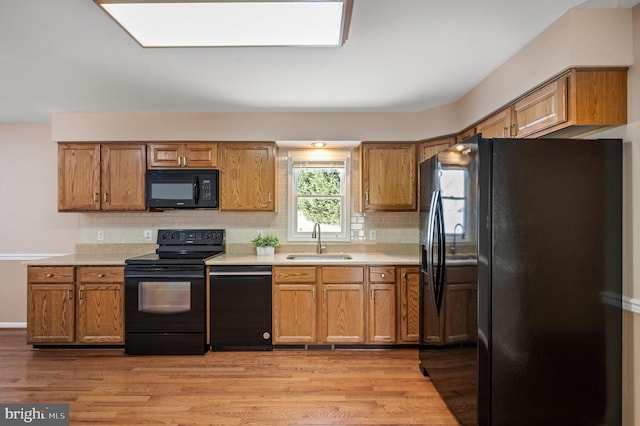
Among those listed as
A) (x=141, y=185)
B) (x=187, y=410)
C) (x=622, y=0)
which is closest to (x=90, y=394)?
(x=187, y=410)

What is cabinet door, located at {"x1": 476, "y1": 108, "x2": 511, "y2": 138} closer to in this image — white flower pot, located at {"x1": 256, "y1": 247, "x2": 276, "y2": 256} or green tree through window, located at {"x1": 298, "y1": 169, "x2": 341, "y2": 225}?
green tree through window, located at {"x1": 298, "y1": 169, "x2": 341, "y2": 225}

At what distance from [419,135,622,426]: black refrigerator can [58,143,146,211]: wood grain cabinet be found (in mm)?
3282

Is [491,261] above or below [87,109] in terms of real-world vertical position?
below

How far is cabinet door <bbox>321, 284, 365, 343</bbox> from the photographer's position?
135 inches

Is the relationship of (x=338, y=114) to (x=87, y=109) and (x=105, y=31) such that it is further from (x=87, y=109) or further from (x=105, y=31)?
(x=87, y=109)

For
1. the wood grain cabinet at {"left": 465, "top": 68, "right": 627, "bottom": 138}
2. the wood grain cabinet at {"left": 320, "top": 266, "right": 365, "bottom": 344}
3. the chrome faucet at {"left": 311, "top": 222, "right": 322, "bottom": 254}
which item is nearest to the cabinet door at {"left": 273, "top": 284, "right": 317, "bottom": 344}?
the wood grain cabinet at {"left": 320, "top": 266, "right": 365, "bottom": 344}

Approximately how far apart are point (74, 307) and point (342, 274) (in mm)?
2574

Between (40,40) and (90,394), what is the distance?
8.08 ft

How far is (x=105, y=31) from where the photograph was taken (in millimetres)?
2137

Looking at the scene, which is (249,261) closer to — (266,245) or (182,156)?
(266,245)

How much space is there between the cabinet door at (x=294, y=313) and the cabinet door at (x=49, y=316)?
1948 mm

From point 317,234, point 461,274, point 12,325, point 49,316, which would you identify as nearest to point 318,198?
point 317,234

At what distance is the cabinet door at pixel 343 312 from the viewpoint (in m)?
3.43

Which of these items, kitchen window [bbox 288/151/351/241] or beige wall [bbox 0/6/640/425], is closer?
beige wall [bbox 0/6/640/425]
